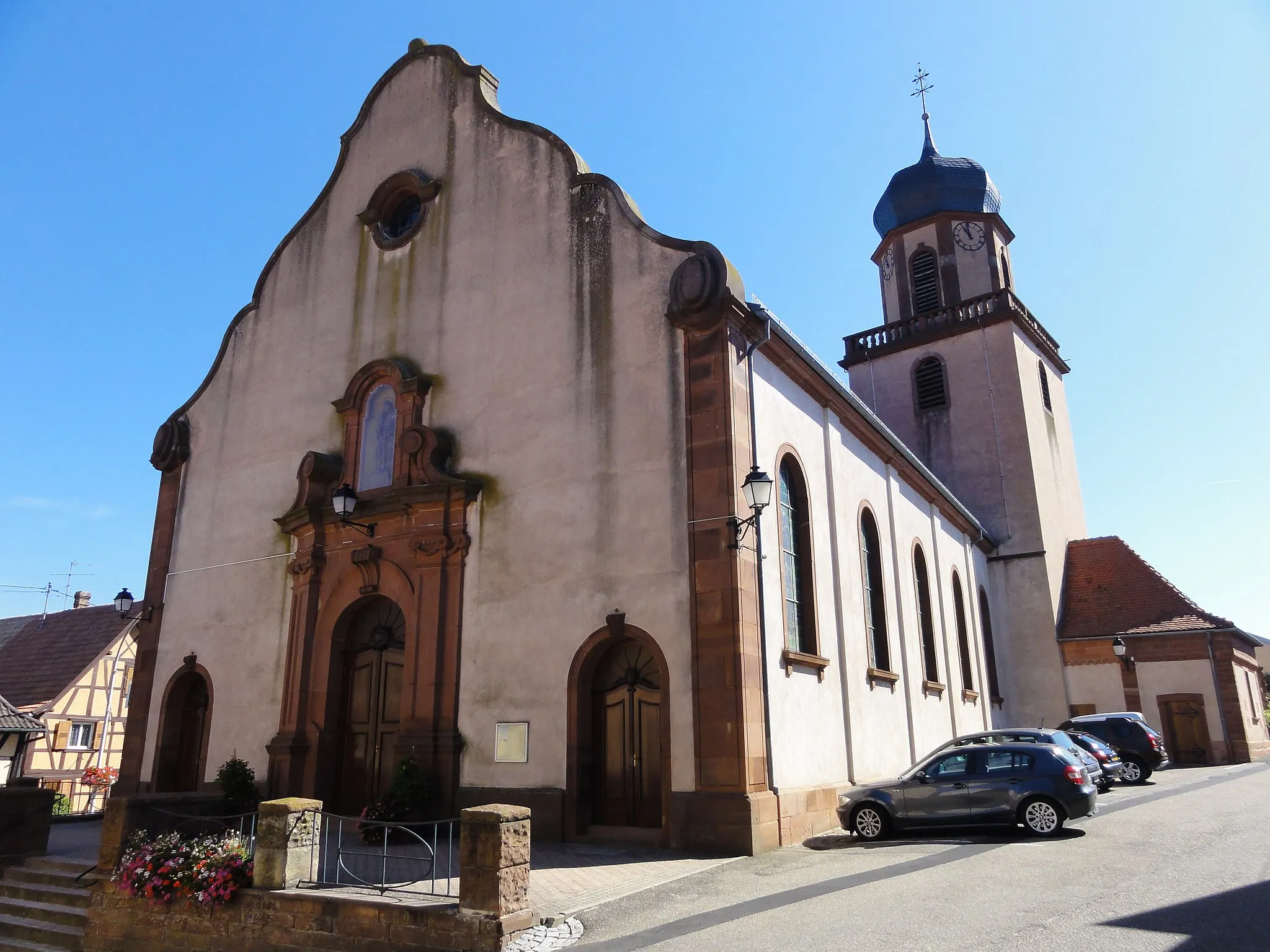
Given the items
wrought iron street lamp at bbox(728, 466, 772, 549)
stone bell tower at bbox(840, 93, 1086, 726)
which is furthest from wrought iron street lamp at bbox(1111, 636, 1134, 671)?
wrought iron street lamp at bbox(728, 466, 772, 549)

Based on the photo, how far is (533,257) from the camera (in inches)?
628

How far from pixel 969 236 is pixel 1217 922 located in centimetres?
2912

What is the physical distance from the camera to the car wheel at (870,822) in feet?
41.4

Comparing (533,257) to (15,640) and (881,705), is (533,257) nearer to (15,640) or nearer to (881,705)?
(881,705)

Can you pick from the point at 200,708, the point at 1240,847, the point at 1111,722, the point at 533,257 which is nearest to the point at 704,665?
the point at 1240,847

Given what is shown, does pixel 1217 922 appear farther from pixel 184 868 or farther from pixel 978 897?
pixel 184 868

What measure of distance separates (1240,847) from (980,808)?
2.79 metres

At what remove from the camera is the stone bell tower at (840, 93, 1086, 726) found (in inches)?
1141

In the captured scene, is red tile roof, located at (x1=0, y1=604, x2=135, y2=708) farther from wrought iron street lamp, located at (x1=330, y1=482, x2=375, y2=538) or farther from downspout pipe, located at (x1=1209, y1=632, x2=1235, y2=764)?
downspout pipe, located at (x1=1209, y1=632, x2=1235, y2=764)

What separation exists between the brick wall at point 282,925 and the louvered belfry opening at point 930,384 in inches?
1069

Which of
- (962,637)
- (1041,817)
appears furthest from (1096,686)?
(1041,817)

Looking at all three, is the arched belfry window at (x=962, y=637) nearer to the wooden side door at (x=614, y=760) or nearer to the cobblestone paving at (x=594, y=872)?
the wooden side door at (x=614, y=760)

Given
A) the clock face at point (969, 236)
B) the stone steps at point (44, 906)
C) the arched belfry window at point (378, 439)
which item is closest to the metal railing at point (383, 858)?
the stone steps at point (44, 906)

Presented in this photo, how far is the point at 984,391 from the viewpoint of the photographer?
102ft
